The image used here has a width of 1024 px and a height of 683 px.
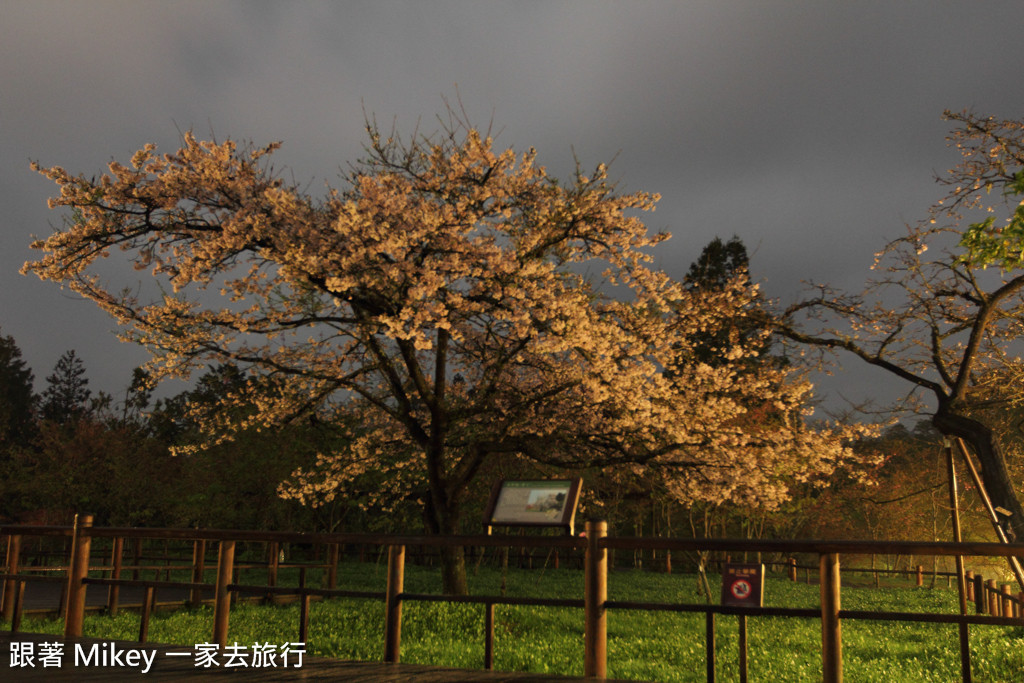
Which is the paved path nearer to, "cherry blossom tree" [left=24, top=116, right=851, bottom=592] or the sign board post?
"cherry blossom tree" [left=24, top=116, right=851, bottom=592]

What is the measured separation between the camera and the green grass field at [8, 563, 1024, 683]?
10.0 metres

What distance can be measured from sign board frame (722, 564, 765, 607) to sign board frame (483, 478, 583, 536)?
1108 mm

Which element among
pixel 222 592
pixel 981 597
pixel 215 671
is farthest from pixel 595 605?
pixel 981 597

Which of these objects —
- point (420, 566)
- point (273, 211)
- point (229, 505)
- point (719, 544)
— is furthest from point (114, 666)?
point (420, 566)

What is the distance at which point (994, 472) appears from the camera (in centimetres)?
1257

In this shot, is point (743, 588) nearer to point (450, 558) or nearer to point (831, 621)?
point (831, 621)

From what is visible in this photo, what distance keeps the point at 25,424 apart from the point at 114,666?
6633 cm

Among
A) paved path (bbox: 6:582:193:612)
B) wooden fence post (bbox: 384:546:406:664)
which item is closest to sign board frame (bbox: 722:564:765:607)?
wooden fence post (bbox: 384:546:406:664)

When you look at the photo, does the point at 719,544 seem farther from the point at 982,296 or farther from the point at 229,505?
the point at 229,505

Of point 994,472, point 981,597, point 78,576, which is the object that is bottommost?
point 981,597

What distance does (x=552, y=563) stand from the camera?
33.8 m

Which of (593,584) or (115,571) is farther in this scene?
(115,571)

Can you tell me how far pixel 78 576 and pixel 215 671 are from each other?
231 cm

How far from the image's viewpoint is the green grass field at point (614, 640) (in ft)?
32.9
